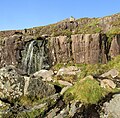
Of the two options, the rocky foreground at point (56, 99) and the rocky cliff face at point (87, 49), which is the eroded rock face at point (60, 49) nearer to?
the rocky cliff face at point (87, 49)

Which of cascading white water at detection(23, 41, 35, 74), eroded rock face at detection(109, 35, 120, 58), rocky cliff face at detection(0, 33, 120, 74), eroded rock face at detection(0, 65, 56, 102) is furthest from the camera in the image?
cascading white water at detection(23, 41, 35, 74)

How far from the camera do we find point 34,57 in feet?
98.2

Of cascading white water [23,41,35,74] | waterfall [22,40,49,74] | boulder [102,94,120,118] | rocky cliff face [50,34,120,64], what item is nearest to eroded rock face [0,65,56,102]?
boulder [102,94,120,118]

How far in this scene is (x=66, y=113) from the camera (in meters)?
11.6

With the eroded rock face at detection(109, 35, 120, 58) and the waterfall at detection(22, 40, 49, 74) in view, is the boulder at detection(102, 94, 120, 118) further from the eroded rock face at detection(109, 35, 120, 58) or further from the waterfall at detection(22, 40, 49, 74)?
the waterfall at detection(22, 40, 49, 74)

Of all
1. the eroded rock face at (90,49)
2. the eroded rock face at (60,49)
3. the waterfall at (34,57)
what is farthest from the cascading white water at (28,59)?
the eroded rock face at (90,49)

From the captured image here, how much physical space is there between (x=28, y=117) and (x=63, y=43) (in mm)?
17443

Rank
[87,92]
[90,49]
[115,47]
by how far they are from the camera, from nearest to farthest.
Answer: [87,92] → [115,47] → [90,49]

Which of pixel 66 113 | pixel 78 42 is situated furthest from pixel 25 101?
pixel 78 42

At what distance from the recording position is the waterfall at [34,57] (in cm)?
2944

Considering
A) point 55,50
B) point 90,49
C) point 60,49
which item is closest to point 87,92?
point 90,49

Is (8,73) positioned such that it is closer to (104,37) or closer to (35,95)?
(35,95)

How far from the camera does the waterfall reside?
2944 cm

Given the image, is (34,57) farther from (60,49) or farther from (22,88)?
(22,88)
